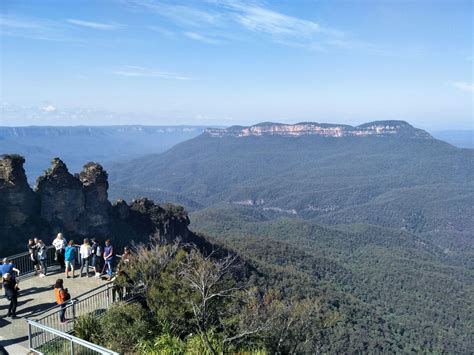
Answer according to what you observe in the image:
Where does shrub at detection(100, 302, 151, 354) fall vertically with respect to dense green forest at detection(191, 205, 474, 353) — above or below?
above

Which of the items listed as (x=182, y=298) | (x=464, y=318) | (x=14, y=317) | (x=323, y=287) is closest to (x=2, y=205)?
(x=14, y=317)

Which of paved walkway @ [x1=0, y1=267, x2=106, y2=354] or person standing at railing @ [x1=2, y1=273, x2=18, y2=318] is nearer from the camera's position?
paved walkway @ [x1=0, y1=267, x2=106, y2=354]

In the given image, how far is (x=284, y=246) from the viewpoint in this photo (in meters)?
85.8

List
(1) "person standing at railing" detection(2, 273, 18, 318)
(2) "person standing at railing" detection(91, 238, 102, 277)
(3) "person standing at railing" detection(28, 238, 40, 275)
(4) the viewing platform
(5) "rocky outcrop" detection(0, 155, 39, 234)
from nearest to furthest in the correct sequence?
(4) the viewing platform
(1) "person standing at railing" detection(2, 273, 18, 318)
(3) "person standing at railing" detection(28, 238, 40, 275)
(2) "person standing at railing" detection(91, 238, 102, 277)
(5) "rocky outcrop" detection(0, 155, 39, 234)

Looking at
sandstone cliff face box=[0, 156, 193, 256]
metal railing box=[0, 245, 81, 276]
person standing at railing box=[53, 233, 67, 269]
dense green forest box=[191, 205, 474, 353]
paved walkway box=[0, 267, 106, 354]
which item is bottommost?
dense green forest box=[191, 205, 474, 353]

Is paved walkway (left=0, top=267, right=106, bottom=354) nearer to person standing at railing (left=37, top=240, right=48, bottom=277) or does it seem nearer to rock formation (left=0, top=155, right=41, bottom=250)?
person standing at railing (left=37, top=240, right=48, bottom=277)

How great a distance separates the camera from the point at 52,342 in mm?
12844

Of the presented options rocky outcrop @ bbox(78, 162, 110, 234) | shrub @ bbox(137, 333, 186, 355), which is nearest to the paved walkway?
shrub @ bbox(137, 333, 186, 355)

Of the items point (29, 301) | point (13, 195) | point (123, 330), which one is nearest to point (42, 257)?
point (29, 301)

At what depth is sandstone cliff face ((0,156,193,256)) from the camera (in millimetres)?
46250

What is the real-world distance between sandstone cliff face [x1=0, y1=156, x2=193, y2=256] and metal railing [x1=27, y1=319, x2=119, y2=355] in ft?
97.4

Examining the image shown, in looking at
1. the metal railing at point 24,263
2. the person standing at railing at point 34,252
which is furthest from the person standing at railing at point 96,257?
the metal railing at point 24,263

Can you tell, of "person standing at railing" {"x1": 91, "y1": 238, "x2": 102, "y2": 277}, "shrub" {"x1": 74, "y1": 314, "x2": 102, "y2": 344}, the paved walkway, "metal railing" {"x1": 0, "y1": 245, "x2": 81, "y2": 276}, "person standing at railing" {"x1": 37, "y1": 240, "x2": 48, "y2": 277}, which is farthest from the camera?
"metal railing" {"x1": 0, "y1": 245, "x2": 81, "y2": 276}

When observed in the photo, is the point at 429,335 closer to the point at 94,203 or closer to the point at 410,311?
the point at 410,311
